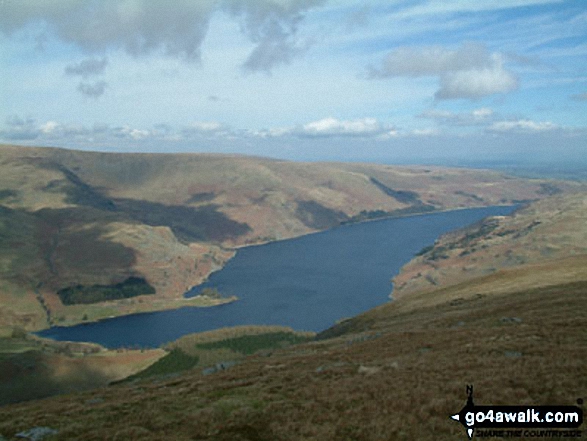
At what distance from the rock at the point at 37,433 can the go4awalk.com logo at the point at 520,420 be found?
81.9 feet

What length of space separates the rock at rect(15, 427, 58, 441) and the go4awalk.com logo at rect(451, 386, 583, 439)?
81.9ft

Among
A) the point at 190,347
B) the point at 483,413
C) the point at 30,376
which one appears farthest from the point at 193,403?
the point at 190,347

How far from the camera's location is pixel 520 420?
24.2 m

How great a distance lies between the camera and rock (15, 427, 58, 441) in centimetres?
2903

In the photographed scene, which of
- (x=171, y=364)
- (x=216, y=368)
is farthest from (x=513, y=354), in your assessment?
(x=171, y=364)

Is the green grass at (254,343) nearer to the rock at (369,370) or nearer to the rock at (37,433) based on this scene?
the rock at (369,370)

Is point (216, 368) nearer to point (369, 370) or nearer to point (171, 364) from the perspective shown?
point (369, 370)

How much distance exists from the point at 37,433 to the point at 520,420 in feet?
95.3

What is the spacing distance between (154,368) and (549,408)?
515 feet

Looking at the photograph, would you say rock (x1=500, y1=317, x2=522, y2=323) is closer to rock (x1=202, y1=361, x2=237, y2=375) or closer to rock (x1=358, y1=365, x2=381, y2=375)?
rock (x1=358, y1=365, x2=381, y2=375)

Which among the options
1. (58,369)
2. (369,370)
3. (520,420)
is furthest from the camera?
(58,369)

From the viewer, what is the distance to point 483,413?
82.8 feet

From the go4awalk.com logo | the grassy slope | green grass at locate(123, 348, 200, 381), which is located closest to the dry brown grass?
the go4awalk.com logo

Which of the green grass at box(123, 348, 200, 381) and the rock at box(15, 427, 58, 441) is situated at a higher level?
the rock at box(15, 427, 58, 441)
